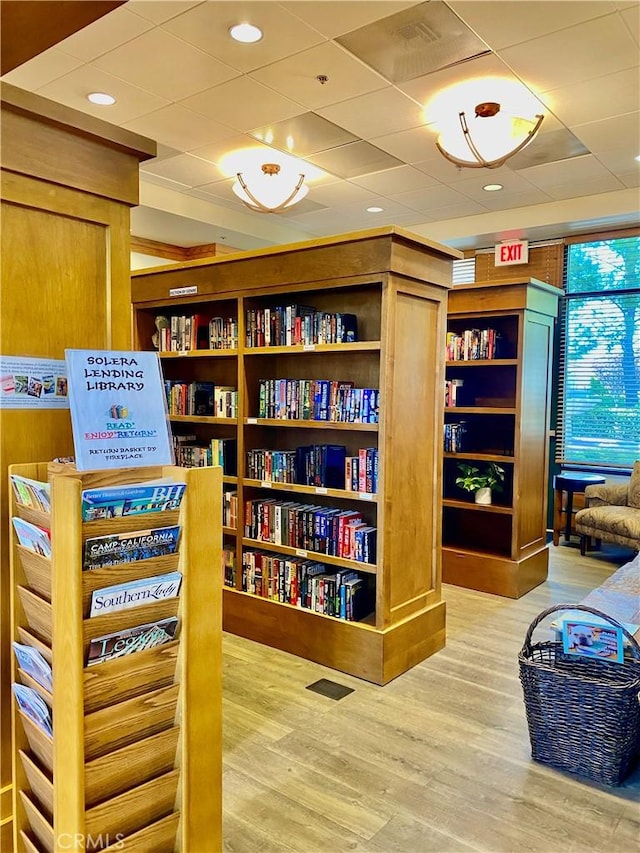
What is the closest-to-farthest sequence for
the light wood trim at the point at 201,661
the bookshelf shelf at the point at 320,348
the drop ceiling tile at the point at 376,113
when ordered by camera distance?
1. the light wood trim at the point at 201,661
2. the bookshelf shelf at the point at 320,348
3. the drop ceiling tile at the point at 376,113

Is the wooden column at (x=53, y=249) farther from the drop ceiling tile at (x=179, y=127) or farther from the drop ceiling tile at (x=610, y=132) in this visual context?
the drop ceiling tile at (x=610, y=132)

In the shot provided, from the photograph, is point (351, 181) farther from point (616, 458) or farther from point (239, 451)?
point (616, 458)

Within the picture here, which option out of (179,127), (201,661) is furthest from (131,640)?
(179,127)

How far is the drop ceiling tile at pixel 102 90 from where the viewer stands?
356cm

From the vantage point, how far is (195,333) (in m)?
4.01

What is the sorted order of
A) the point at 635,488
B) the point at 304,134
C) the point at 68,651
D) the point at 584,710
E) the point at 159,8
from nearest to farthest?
the point at 68,651, the point at 584,710, the point at 159,8, the point at 304,134, the point at 635,488

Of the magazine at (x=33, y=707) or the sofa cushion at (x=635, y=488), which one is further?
the sofa cushion at (x=635, y=488)

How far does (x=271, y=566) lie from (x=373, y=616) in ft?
2.21

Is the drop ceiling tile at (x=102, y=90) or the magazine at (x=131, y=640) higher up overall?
the drop ceiling tile at (x=102, y=90)

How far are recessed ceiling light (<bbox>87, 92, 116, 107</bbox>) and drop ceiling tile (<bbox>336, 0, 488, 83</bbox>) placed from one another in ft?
5.07

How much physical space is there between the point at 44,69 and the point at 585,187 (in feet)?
14.1

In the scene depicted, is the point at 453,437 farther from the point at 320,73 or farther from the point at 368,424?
the point at 320,73

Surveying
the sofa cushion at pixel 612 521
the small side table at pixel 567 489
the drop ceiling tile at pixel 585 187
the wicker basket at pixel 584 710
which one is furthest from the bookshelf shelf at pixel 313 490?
the drop ceiling tile at pixel 585 187

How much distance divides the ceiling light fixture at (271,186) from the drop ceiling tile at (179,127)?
549mm
